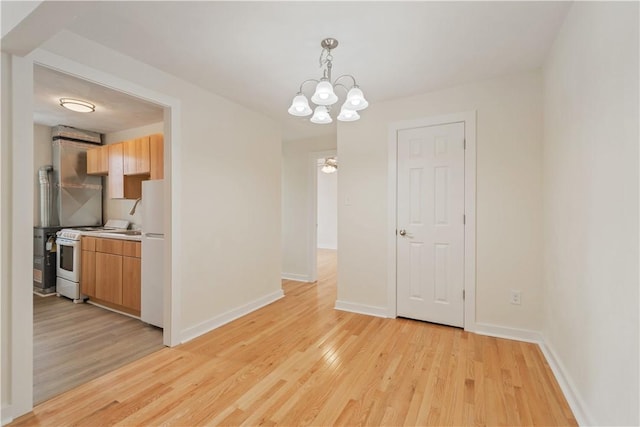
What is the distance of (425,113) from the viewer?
9.72 feet

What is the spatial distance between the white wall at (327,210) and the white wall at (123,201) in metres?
5.09

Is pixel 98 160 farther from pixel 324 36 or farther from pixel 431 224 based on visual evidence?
pixel 431 224

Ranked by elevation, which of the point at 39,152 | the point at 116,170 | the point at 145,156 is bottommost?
the point at 116,170

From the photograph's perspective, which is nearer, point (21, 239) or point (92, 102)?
point (21, 239)

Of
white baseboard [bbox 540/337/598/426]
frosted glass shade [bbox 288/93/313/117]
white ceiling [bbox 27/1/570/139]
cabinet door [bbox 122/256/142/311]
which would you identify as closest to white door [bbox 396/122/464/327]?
white ceiling [bbox 27/1/570/139]

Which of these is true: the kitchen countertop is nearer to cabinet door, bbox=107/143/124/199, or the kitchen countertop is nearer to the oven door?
the oven door

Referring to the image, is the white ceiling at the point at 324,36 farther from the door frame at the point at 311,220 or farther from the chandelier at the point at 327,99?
the door frame at the point at 311,220

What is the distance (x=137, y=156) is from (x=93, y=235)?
1120 mm

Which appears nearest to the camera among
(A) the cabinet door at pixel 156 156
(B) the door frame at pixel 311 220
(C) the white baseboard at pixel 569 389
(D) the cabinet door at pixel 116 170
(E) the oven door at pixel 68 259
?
(C) the white baseboard at pixel 569 389

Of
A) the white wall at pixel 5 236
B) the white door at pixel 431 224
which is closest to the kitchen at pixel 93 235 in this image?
the white wall at pixel 5 236

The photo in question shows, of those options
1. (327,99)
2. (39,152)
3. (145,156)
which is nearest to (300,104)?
(327,99)

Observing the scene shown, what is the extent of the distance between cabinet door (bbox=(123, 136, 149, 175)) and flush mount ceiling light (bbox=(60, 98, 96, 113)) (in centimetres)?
53

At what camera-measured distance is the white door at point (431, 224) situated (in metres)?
2.84

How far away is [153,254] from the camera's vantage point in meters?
2.88
